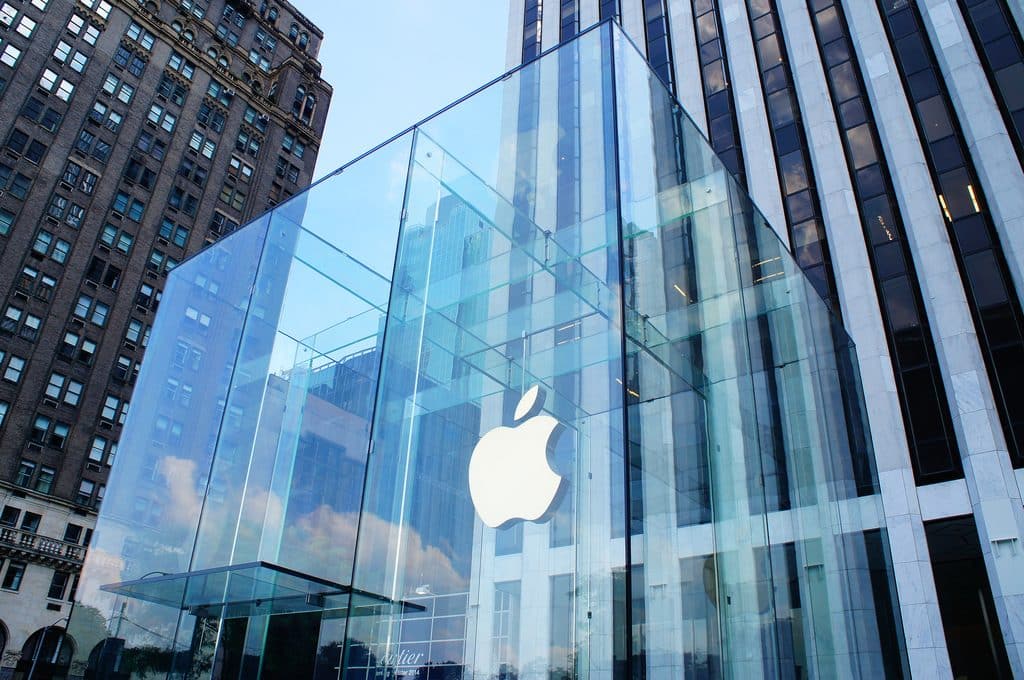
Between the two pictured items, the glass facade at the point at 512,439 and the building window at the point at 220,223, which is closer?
the glass facade at the point at 512,439

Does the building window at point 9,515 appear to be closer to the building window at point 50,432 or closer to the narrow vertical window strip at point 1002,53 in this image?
the building window at point 50,432

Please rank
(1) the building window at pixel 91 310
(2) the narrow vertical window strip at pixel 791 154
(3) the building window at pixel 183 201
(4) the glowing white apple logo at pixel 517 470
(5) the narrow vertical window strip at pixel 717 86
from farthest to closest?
(3) the building window at pixel 183 201, (1) the building window at pixel 91 310, (5) the narrow vertical window strip at pixel 717 86, (2) the narrow vertical window strip at pixel 791 154, (4) the glowing white apple logo at pixel 517 470

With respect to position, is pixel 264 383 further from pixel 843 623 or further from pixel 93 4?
pixel 93 4

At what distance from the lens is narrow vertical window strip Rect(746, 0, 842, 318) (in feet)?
84.9

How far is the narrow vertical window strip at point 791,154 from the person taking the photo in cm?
2588

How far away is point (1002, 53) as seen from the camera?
25297 mm

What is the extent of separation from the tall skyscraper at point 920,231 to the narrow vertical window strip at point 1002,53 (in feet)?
0.19

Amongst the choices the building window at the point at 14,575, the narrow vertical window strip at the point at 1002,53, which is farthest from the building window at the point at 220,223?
the narrow vertical window strip at the point at 1002,53

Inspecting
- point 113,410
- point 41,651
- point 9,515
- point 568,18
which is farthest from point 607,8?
point 41,651

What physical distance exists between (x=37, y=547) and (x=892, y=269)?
1929 inches

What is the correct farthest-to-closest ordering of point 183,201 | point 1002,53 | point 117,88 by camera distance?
point 183,201 < point 117,88 < point 1002,53

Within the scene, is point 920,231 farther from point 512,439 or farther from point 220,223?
point 220,223

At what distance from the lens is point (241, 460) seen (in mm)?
10227

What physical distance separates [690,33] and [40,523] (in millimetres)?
47520
